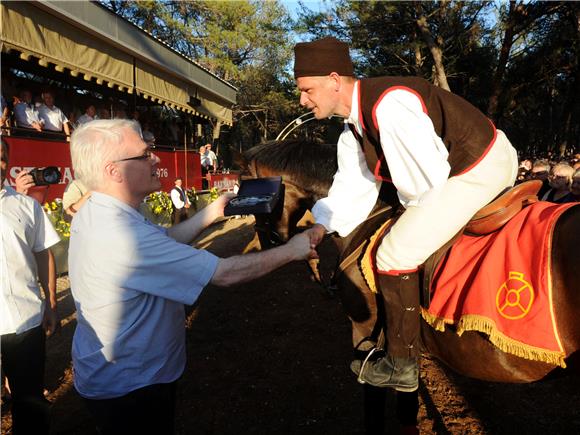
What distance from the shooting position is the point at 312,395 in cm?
323

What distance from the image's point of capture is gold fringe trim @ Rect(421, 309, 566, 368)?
1.74 m

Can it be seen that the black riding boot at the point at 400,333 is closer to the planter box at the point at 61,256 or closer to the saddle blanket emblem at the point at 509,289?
the saddle blanket emblem at the point at 509,289

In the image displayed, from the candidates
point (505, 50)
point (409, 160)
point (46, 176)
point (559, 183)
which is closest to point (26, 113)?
point (46, 176)

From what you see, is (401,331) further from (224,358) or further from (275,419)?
(224,358)

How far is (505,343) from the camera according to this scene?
1.82 meters

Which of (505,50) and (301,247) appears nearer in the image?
(301,247)

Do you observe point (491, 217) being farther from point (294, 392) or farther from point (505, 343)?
point (294, 392)

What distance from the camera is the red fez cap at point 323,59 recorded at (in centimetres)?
209

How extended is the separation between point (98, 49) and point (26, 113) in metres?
2.18

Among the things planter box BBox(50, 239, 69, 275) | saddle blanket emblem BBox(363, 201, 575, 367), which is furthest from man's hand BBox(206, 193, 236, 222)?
planter box BBox(50, 239, 69, 275)

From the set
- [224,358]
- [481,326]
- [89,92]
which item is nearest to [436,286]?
[481,326]

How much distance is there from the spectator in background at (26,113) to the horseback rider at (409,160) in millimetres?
6921

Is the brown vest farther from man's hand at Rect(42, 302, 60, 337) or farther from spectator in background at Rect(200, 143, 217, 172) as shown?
spectator in background at Rect(200, 143, 217, 172)

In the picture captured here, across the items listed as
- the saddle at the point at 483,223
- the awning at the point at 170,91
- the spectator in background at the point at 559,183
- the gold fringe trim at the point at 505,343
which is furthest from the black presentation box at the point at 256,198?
the awning at the point at 170,91
